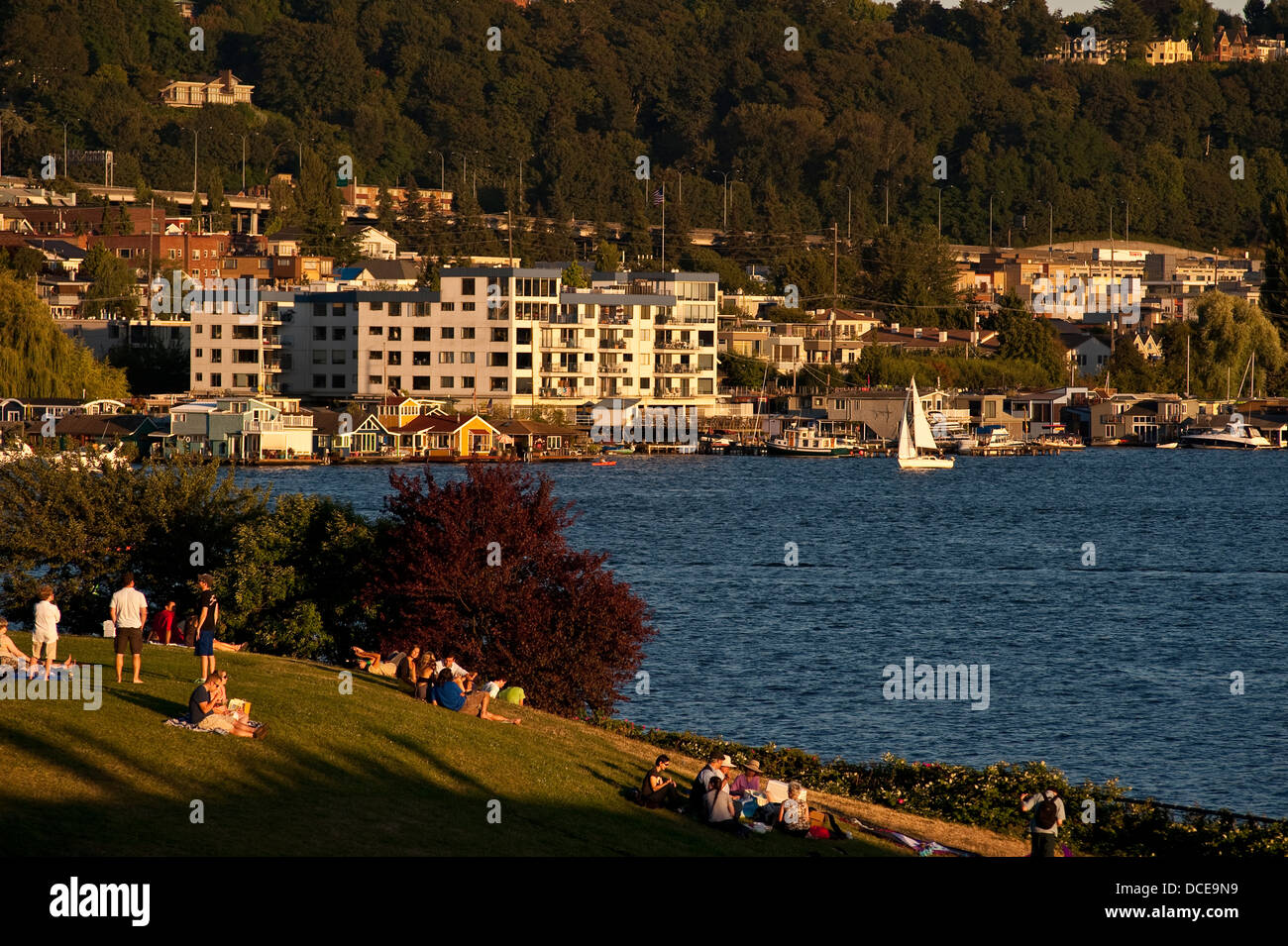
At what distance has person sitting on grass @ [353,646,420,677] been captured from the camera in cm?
2727

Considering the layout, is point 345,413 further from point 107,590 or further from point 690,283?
point 107,590

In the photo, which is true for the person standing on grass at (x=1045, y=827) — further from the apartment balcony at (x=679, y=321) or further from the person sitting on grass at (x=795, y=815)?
the apartment balcony at (x=679, y=321)

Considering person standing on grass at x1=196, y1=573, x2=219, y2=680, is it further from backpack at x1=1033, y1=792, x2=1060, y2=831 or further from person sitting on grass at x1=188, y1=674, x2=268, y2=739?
backpack at x1=1033, y1=792, x2=1060, y2=831

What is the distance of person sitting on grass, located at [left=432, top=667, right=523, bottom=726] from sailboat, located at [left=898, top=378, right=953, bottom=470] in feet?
277

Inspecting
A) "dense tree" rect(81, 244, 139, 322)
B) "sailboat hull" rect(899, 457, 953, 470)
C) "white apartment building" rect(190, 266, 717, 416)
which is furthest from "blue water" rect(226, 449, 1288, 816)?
"dense tree" rect(81, 244, 139, 322)

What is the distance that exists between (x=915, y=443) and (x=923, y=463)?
2.14m

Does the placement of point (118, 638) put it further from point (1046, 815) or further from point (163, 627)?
point (1046, 815)

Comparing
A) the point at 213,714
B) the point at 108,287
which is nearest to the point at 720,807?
the point at 213,714

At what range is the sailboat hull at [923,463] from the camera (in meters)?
109

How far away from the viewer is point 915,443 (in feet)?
364

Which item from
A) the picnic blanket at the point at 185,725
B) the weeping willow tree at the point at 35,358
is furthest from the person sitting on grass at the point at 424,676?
the weeping willow tree at the point at 35,358
